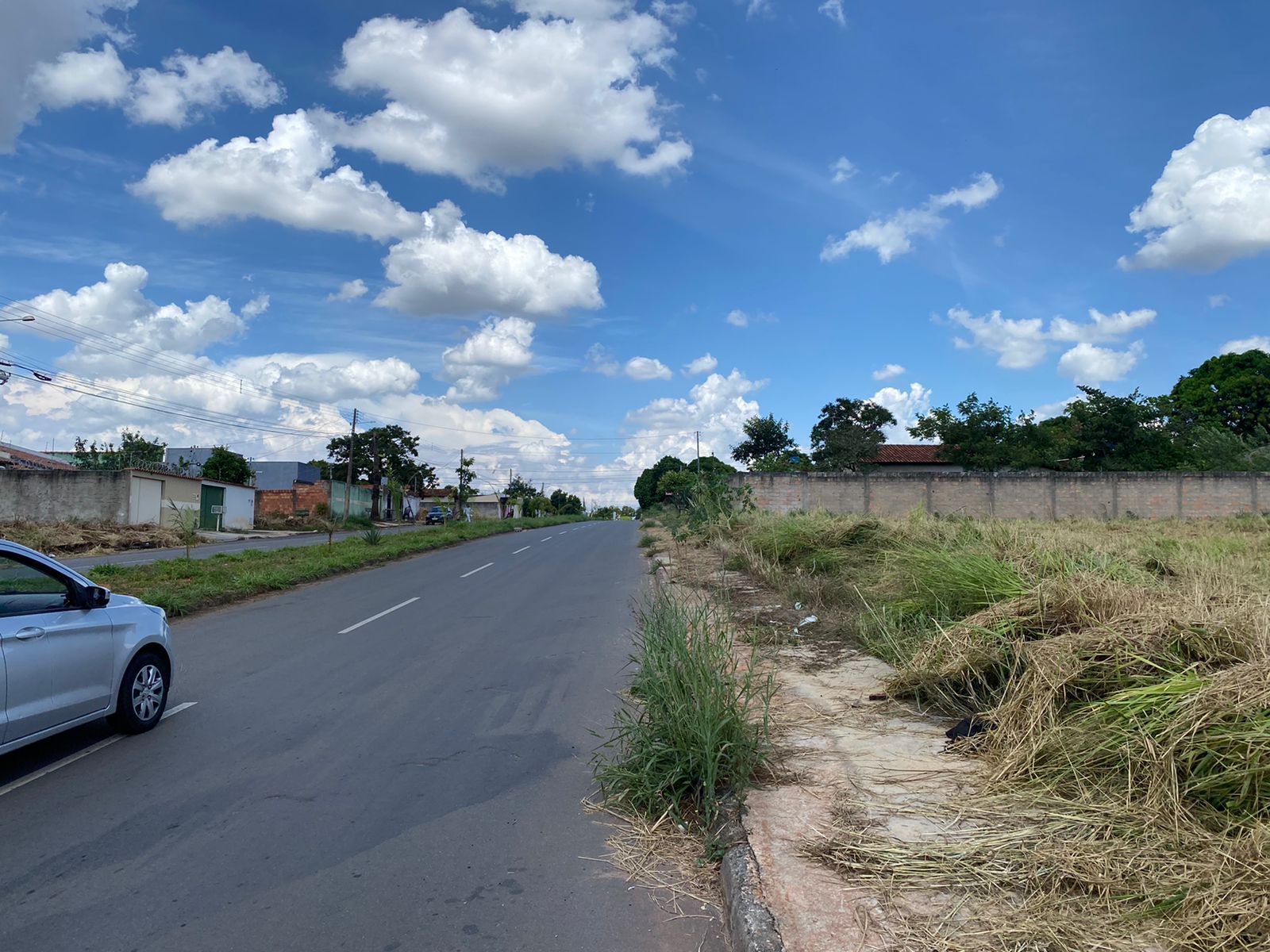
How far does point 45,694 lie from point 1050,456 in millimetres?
48759

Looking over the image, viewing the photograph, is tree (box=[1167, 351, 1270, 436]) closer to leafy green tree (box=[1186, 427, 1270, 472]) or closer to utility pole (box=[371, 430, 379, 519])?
leafy green tree (box=[1186, 427, 1270, 472])

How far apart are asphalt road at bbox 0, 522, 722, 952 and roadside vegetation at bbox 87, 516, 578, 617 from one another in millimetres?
4755

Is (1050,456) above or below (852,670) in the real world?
above

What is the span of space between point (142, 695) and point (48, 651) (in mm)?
1186

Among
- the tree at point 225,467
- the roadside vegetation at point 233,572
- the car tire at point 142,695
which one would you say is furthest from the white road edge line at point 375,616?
the tree at point 225,467

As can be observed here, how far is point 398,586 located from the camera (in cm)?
1752

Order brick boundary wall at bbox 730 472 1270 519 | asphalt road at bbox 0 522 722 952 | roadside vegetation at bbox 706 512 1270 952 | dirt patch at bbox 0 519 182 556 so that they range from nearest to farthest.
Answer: roadside vegetation at bbox 706 512 1270 952, asphalt road at bbox 0 522 722 952, dirt patch at bbox 0 519 182 556, brick boundary wall at bbox 730 472 1270 519

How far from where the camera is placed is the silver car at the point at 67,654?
204 inches

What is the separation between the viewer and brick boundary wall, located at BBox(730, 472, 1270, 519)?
3462 cm

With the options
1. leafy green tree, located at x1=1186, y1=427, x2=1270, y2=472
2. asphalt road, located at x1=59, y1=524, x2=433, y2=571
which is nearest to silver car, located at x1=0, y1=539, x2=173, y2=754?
asphalt road, located at x1=59, y1=524, x2=433, y2=571

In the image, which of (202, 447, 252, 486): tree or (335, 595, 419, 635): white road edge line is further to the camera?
(202, 447, 252, 486): tree

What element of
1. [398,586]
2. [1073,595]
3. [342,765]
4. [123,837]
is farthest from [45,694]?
[398,586]

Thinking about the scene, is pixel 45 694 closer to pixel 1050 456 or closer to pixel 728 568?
pixel 728 568

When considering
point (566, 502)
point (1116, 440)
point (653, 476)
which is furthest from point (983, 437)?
point (566, 502)
